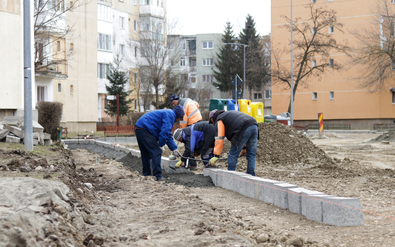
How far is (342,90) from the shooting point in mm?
41719

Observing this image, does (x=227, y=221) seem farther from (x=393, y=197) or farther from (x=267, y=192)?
(x=393, y=197)

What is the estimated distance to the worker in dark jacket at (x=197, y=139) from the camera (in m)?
9.52

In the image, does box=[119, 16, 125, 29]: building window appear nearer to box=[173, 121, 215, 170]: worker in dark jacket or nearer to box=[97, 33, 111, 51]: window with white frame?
box=[97, 33, 111, 51]: window with white frame

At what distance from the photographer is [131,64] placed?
46.9 meters

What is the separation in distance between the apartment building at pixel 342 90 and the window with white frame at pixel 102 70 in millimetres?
17136

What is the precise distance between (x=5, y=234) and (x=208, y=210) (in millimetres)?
2740

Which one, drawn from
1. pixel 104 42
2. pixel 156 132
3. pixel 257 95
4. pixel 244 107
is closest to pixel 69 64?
pixel 104 42

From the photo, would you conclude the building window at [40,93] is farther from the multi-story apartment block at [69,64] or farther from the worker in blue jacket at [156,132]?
the worker in blue jacket at [156,132]

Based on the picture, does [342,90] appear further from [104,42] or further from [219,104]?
[219,104]

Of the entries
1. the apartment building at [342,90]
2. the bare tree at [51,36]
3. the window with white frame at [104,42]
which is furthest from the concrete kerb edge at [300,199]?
the window with white frame at [104,42]

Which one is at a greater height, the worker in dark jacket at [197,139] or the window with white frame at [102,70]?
the window with white frame at [102,70]

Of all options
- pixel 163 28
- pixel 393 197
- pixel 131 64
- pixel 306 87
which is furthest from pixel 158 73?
pixel 393 197

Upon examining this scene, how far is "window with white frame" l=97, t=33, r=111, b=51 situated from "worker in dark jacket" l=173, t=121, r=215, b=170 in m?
33.6

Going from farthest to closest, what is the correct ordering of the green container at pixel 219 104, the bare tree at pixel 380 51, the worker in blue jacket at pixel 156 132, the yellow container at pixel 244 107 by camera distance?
the bare tree at pixel 380 51 < the green container at pixel 219 104 < the yellow container at pixel 244 107 < the worker in blue jacket at pixel 156 132
